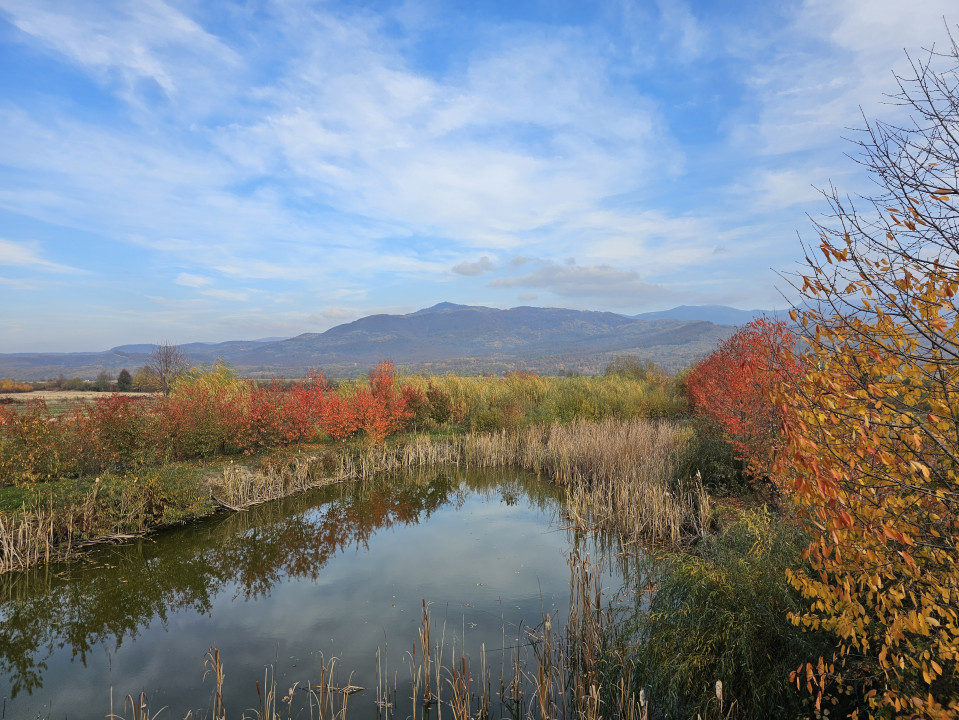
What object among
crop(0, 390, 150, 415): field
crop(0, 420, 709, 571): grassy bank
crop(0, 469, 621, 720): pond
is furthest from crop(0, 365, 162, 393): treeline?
crop(0, 469, 621, 720): pond

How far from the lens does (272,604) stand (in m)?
7.44

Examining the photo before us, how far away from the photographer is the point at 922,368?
2.84 metres

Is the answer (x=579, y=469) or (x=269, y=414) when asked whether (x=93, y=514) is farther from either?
(x=579, y=469)

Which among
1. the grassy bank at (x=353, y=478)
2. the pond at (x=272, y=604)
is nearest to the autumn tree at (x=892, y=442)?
the pond at (x=272, y=604)

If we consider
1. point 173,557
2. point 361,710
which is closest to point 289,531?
point 173,557

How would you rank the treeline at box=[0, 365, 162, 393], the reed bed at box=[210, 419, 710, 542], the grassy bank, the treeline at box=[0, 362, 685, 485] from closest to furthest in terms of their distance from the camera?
the grassy bank, the reed bed at box=[210, 419, 710, 542], the treeline at box=[0, 362, 685, 485], the treeline at box=[0, 365, 162, 393]

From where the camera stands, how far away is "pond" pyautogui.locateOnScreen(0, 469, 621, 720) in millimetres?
5594

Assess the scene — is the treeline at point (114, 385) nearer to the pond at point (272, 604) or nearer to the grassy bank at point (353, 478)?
the grassy bank at point (353, 478)

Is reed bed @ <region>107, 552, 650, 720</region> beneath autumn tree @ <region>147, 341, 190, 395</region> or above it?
beneath

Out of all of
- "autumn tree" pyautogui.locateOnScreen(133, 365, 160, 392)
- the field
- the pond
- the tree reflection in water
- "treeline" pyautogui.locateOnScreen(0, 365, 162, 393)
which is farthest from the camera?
"treeline" pyautogui.locateOnScreen(0, 365, 162, 393)

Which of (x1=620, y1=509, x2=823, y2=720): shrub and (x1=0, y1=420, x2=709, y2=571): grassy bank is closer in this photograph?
→ (x1=620, y1=509, x2=823, y2=720): shrub

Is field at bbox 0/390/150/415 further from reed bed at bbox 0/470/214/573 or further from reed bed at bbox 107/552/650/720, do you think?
reed bed at bbox 107/552/650/720

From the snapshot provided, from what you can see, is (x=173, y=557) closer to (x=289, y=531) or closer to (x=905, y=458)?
(x=289, y=531)

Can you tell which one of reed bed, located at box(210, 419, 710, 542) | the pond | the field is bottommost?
the pond
